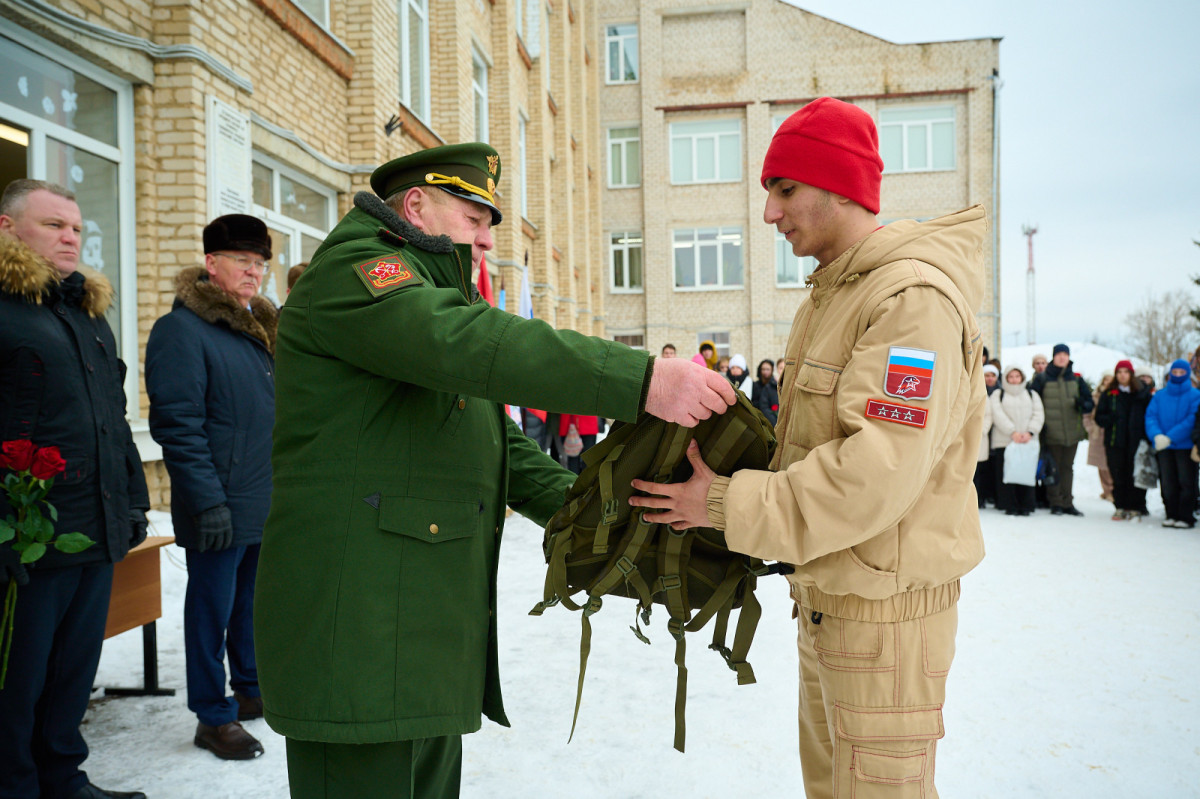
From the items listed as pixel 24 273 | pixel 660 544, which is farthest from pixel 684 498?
pixel 24 273

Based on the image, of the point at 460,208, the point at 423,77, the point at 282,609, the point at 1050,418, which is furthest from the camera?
the point at 423,77

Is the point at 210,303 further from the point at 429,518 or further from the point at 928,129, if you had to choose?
the point at 928,129

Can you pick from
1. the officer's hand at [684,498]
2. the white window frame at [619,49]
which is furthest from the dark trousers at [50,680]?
the white window frame at [619,49]

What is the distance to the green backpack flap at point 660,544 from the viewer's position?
1.92 m

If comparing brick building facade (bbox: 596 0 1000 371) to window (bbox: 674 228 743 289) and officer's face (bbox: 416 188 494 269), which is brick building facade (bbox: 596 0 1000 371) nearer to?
window (bbox: 674 228 743 289)

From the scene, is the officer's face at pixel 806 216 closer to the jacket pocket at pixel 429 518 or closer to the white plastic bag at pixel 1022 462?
the jacket pocket at pixel 429 518

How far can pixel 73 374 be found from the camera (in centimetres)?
299

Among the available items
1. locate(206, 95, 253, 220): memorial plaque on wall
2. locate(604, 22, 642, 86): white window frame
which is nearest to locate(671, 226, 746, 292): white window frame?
locate(604, 22, 642, 86): white window frame

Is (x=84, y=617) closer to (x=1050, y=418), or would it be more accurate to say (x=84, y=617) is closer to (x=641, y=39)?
(x=1050, y=418)

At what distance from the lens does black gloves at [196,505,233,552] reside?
11.1ft

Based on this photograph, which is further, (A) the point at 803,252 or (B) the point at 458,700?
(A) the point at 803,252

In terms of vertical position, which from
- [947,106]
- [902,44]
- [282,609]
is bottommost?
[282,609]

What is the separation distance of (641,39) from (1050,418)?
69.3 feet

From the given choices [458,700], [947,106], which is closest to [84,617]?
[458,700]
